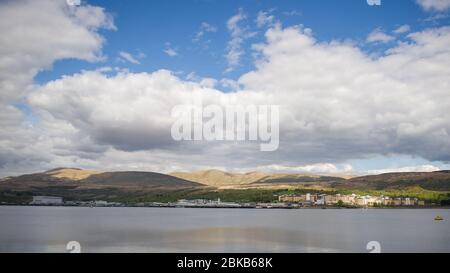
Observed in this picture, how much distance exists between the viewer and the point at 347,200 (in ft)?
552

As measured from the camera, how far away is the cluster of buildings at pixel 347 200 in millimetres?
160250

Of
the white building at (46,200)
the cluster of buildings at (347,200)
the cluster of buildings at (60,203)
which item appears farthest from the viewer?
the white building at (46,200)

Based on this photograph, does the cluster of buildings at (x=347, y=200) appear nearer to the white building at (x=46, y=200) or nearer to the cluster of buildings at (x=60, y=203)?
the cluster of buildings at (x=60, y=203)

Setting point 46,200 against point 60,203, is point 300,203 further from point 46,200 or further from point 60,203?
point 46,200

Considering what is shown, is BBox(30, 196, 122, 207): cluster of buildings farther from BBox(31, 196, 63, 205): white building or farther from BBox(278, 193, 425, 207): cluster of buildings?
BBox(278, 193, 425, 207): cluster of buildings

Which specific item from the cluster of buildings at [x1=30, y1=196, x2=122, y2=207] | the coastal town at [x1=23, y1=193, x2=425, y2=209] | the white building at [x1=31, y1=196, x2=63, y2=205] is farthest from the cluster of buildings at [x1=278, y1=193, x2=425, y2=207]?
the white building at [x1=31, y1=196, x2=63, y2=205]

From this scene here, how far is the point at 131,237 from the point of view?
4772 cm

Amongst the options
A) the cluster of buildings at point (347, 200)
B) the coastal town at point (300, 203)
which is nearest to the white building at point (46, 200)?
the coastal town at point (300, 203)

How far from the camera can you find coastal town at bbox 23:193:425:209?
161 meters
